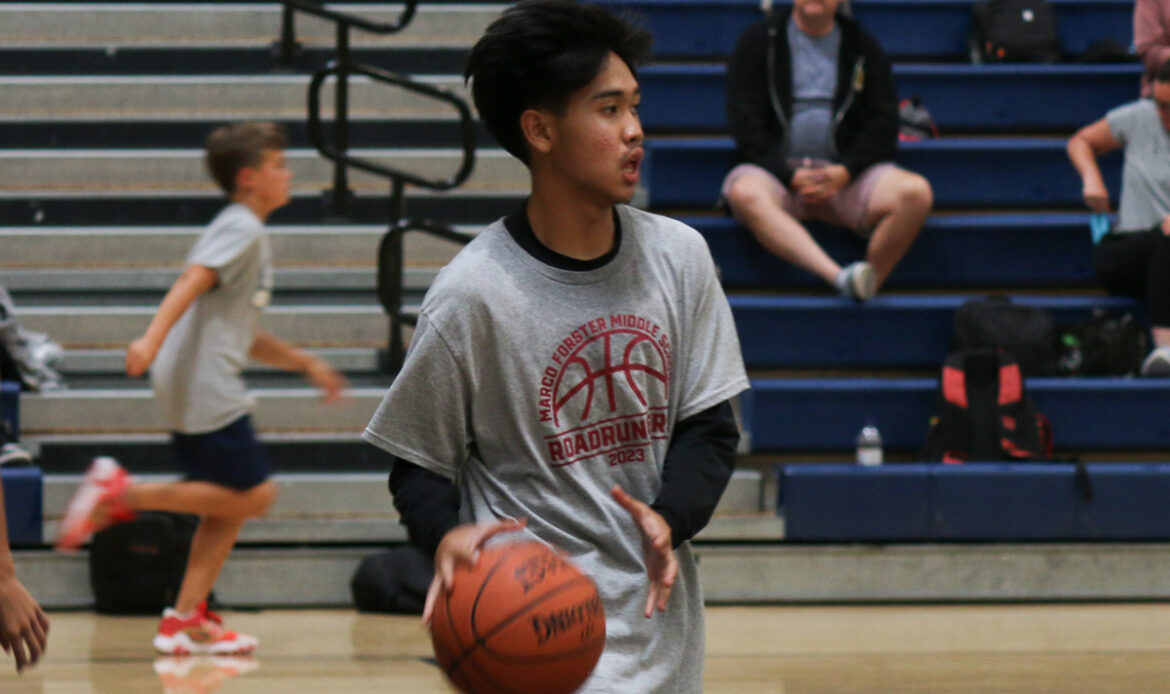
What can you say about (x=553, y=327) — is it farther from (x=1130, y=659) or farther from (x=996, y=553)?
(x=996, y=553)

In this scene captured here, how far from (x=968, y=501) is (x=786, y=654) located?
0.95 metres

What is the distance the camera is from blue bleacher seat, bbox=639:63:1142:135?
6305 millimetres

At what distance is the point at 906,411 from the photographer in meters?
5.11

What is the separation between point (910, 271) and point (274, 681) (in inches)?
117

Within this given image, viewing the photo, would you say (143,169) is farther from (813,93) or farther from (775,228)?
(813,93)

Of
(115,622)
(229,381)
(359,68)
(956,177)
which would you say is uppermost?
(359,68)

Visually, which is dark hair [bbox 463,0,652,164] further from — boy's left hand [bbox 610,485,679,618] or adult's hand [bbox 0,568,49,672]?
adult's hand [bbox 0,568,49,672]

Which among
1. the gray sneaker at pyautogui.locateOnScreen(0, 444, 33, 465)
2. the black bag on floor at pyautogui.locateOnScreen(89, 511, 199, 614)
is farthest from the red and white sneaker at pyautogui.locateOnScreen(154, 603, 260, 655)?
the gray sneaker at pyautogui.locateOnScreen(0, 444, 33, 465)

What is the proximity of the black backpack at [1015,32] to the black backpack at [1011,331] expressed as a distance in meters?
1.70

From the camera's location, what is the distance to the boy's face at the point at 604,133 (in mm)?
1863

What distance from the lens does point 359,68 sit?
5277mm

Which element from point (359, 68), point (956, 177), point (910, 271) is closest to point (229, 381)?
point (359, 68)

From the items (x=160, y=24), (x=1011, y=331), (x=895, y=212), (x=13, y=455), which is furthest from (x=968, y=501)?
(x=160, y=24)

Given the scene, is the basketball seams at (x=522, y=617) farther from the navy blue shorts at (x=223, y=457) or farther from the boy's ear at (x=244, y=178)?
the boy's ear at (x=244, y=178)
